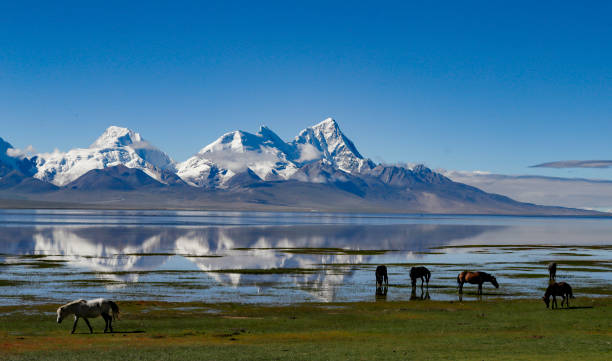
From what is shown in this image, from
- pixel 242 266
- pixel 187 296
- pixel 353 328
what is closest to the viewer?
pixel 353 328

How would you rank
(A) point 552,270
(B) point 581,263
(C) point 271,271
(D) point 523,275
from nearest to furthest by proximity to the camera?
(A) point 552,270
(D) point 523,275
(C) point 271,271
(B) point 581,263

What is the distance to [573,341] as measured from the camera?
26.6 meters

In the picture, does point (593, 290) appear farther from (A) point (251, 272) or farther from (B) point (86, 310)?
(B) point (86, 310)

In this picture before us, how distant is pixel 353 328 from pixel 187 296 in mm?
15485

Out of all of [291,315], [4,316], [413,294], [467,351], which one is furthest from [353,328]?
[4,316]

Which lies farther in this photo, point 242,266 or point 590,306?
point 242,266

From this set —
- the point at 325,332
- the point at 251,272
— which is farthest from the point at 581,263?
the point at 325,332

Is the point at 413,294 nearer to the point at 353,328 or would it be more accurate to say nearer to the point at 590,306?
the point at 590,306

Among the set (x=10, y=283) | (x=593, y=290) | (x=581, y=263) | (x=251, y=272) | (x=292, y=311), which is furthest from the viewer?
(x=581, y=263)

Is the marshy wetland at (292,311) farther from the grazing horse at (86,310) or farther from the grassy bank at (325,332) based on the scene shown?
the grazing horse at (86,310)

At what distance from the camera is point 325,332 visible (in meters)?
30.1

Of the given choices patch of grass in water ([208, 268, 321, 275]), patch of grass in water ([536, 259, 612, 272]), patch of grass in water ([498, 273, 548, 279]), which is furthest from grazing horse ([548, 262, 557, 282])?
patch of grass in water ([208, 268, 321, 275])

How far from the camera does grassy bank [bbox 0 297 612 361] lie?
24.0 meters

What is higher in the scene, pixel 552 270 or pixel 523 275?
pixel 552 270
